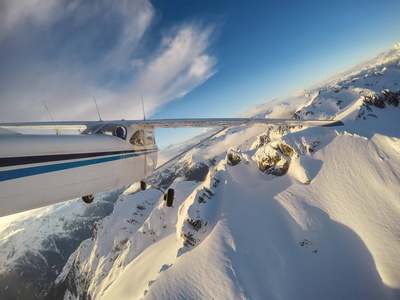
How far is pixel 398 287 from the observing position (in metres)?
18.9

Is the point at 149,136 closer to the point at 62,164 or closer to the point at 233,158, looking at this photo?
the point at 62,164

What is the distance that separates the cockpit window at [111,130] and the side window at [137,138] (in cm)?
35

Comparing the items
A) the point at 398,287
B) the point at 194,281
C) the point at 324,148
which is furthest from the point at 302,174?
the point at 194,281

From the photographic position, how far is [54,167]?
304 cm

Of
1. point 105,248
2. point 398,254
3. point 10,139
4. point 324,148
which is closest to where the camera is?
point 10,139

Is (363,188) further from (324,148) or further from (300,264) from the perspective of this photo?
(300,264)

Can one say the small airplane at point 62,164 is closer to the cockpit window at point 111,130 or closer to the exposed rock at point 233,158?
the cockpit window at point 111,130

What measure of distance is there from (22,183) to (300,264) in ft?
113

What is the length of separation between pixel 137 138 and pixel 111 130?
2.98 feet

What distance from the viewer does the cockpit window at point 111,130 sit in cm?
519

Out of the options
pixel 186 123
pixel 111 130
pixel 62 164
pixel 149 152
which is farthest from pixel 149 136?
pixel 62 164

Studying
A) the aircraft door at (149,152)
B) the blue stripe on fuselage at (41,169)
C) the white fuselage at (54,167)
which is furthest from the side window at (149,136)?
the blue stripe on fuselage at (41,169)

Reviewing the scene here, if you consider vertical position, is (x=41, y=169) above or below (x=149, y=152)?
above

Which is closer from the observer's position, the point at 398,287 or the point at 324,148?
the point at 398,287
